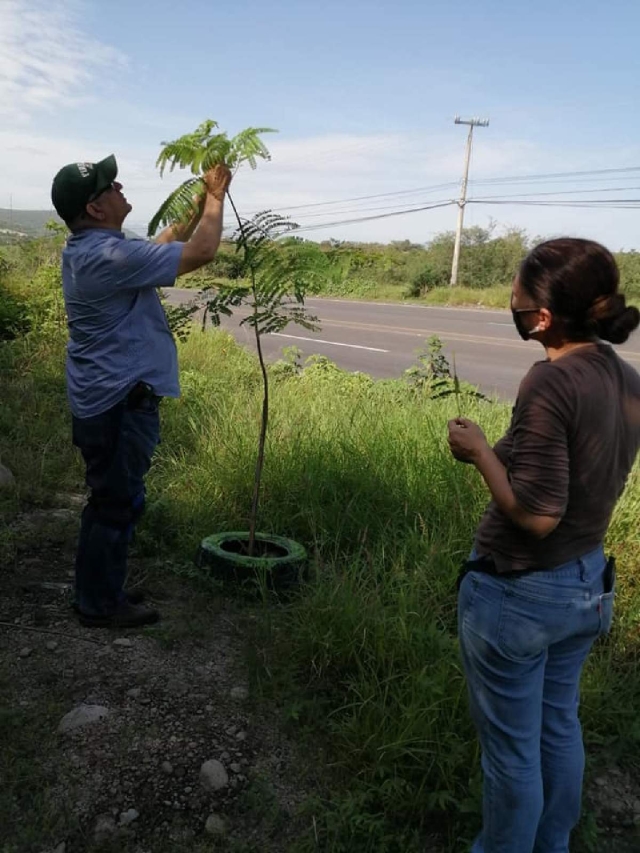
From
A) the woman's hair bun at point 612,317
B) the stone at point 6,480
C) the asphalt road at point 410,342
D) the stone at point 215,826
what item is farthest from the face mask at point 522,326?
the asphalt road at point 410,342

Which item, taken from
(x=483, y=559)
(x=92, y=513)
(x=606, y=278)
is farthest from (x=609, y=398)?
(x=92, y=513)

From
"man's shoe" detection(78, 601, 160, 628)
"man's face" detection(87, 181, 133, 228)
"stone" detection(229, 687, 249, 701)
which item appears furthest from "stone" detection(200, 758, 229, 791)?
"man's face" detection(87, 181, 133, 228)

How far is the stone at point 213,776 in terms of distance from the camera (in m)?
2.49

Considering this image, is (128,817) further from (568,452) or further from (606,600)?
(568,452)

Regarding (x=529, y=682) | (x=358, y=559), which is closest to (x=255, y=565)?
(x=358, y=559)

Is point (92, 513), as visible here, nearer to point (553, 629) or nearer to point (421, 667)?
point (421, 667)

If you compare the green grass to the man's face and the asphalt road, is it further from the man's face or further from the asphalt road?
the asphalt road

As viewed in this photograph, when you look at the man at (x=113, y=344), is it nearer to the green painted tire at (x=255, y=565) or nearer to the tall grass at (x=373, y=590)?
the green painted tire at (x=255, y=565)

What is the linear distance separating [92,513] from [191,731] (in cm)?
111

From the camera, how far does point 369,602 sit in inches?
123

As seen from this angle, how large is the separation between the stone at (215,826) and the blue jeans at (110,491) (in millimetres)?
1296

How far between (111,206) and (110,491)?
3.99ft

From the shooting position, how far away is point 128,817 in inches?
92.2

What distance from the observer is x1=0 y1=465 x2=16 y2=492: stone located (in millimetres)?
4973
